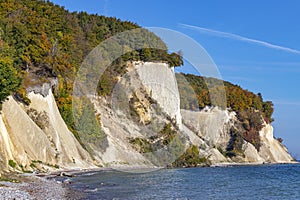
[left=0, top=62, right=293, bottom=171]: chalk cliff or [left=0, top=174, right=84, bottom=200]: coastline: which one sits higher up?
[left=0, top=62, right=293, bottom=171]: chalk cliff

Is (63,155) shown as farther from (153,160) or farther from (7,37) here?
(153,160)

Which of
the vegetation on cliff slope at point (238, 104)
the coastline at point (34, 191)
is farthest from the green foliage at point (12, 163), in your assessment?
the vegetation on cliff slope at point (238, 104)

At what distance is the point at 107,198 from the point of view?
24203 millimetres

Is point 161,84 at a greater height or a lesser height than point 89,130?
greater

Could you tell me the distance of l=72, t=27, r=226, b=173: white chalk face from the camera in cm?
5772

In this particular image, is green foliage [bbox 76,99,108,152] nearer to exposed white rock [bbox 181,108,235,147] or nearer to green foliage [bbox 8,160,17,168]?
green foliage [bbox 8,160,17,168]

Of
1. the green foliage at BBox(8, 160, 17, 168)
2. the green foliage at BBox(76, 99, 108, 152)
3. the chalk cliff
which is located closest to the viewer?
the green foliage at BBox(8, 160, 17, 168)

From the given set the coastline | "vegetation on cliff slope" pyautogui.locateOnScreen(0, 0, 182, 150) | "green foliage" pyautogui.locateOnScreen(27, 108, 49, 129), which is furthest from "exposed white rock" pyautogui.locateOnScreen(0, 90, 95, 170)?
the coastline

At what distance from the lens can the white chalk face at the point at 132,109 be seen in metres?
57.7

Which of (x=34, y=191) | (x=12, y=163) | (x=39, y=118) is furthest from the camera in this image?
(x=39, y=118)

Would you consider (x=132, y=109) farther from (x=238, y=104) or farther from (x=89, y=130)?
(x=238, y=104)

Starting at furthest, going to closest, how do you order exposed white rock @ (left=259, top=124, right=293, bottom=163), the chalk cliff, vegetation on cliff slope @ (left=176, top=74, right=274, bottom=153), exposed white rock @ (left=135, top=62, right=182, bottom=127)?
exposed white rock @ (left=259, top=124, right=293, bottom=163) < vegetation on cliff slope @ (left=176, top=74, right=274, bottom=153) < exposed white rock @ (left=135, top=62, right=182, bottom=127) < the chalk cliff

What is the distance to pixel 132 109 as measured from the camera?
235 ft

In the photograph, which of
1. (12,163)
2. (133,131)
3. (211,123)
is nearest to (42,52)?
(12,163)
